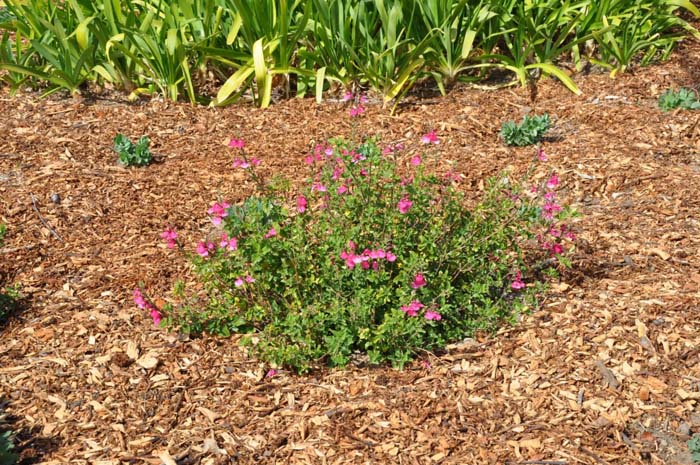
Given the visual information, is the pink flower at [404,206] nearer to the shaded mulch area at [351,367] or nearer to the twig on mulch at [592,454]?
the shaded mulch area at [351,367]

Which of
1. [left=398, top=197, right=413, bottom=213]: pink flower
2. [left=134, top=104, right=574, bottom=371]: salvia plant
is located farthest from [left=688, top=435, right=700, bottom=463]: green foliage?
[left=398, top=197, right=413, bottom=213]: pink flower

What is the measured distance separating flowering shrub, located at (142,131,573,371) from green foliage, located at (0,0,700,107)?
2.12 m

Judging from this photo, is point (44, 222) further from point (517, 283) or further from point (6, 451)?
point (517, 283)

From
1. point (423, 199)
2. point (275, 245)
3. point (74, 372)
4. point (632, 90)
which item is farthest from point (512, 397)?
point (632, 90)

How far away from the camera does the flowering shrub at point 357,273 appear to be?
9.85 feet

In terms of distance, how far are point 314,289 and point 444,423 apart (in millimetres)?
759

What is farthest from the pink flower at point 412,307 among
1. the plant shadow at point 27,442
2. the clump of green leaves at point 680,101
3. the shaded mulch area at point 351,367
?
the clump of green leaves at point 680,101

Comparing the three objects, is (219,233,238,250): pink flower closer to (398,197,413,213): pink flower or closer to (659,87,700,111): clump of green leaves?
(398,197,413,213): pink flower

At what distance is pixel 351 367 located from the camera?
316 cm

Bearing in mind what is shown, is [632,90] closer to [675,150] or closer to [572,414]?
[675,150]

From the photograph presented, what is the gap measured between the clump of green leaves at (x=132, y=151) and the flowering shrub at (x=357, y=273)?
152 centimetres

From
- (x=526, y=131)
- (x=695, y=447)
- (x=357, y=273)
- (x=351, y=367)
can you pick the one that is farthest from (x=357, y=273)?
(x=526, y=131)

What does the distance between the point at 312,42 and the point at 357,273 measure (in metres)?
3.04

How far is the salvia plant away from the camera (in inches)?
118
